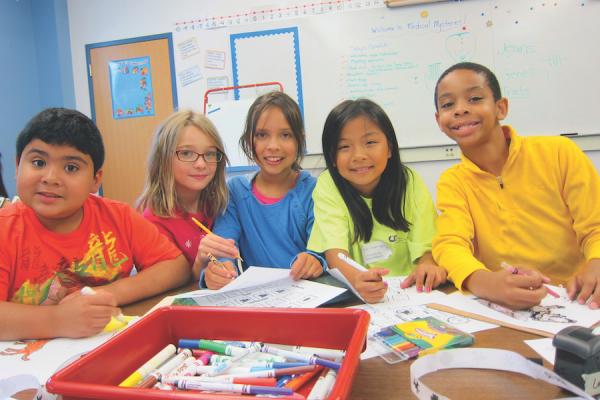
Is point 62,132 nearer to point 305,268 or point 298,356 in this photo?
point 305,268

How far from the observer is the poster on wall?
3.28 m

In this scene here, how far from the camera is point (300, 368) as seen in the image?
523mm

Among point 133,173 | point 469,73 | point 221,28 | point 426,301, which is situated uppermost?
point 221,28

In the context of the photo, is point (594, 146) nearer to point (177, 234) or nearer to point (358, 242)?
point (358, 242)

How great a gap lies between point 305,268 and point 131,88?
2.91 metres

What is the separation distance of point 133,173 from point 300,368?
3216mm

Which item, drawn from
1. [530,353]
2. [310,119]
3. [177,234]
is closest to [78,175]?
[177,234]

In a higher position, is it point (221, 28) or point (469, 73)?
point (221, 28)

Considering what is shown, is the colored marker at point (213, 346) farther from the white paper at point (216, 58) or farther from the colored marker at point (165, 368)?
the white paper at point (216, 58)

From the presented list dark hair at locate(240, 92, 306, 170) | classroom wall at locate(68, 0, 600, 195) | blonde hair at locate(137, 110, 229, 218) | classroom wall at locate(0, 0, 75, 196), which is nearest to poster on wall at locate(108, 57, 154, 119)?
classroom wall at locate(68, 0, 600, 195)

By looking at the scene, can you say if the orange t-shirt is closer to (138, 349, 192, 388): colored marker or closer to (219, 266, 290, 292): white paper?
(219, 266, 290, 292): white paper

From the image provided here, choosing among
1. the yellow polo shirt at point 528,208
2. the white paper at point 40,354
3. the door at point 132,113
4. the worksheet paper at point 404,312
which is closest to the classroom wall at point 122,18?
the door at point 132,113

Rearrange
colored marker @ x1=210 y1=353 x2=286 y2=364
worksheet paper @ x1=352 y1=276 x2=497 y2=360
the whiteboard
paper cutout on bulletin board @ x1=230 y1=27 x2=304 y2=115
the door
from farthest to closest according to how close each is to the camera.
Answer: the door
paper cutout on bulletin board @ x1=230 y1=27 x2=304 y2=115
the whiteboard
worksheet paper @ x1=352 y1=276 x2=497 y2=360
colored marker @ x1=210 y1=353 x2=286 y2=364

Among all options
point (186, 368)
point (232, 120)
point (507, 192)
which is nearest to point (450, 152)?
point (232, 120)
